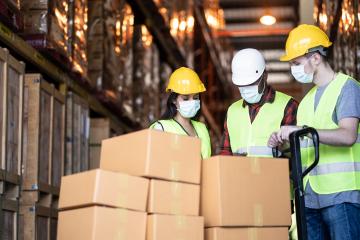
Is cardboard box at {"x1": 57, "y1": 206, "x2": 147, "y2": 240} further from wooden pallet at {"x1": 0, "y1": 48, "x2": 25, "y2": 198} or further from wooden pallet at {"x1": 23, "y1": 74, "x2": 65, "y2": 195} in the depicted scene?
wooden pallet at {"x1": 23, "y1": 74, "x2": 65, "y2": 195}

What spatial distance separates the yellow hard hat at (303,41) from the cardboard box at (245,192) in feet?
2.03

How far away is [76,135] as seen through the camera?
7.35m

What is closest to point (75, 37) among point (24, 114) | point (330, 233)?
point (24, 114)

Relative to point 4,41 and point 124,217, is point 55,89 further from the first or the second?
point 124,217

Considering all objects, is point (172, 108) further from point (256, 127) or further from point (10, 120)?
point (10, 120)

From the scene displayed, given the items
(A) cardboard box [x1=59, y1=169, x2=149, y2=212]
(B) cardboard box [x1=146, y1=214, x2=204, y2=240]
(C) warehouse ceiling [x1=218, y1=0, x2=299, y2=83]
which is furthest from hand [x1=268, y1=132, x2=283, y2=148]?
(C) warehouse ceiling [x1=218, y1=0, x2=299, y2=83]

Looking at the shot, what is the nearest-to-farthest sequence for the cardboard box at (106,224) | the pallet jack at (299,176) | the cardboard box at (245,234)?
the pallet jack at (299,176), the cardboard box at (106,224), the cardboard box at (245,234)

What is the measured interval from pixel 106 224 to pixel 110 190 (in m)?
0.18

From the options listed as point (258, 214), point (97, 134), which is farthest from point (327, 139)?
point (97, 134)

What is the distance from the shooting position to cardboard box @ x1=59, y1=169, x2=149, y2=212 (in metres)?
3.88

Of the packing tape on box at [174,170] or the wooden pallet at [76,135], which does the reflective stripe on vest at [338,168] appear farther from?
the wooden pallet at [76,135]

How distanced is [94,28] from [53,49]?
1863mm

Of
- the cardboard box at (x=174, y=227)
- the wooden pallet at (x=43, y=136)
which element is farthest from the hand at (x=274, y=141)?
the wooden pallet at (x=43, y=136)

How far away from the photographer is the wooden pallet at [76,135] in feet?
23.4
